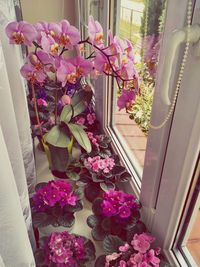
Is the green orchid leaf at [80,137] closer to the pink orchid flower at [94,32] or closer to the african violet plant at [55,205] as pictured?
the african violet plant at [55,205]

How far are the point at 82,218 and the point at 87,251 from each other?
0.19 metres

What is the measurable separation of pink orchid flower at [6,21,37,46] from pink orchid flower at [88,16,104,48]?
5.7 inches

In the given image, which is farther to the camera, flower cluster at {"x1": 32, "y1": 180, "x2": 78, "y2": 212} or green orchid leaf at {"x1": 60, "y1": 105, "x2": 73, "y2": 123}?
green orchid leaf at {"x1": 60, "y1": 105, "x2": 73, "y2": 123}

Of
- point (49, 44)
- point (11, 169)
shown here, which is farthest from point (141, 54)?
point (11, 169)

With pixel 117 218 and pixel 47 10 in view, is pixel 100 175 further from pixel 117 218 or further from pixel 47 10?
pixel 47 10

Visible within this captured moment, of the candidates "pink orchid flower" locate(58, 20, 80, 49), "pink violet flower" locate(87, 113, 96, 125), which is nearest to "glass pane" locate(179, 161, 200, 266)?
"pink orchid flower" locate(58, 20, 80, 49)

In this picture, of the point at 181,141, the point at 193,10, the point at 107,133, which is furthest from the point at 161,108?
the point at 107,133

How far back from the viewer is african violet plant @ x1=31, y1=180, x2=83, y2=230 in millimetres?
765

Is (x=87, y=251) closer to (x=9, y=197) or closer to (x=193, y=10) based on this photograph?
(x=9, y=197)

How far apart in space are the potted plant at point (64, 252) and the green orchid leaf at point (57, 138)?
0.28 meters

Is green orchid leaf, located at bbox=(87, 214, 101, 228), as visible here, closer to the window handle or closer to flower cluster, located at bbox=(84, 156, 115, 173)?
flower cluster, located at bbox=(84, 156, 115, 173)

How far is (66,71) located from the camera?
63 centimetres

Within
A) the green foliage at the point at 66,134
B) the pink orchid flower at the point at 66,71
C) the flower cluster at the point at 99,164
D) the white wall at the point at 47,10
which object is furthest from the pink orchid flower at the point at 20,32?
the white wall at the point at 47,10

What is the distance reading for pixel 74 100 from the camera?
93 cm
